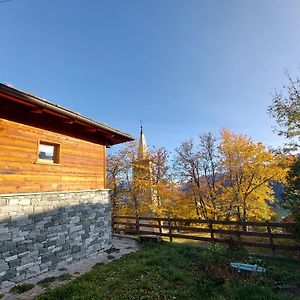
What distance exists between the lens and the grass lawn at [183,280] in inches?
196

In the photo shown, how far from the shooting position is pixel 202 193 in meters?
20.5

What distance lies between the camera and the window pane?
25.0 ft

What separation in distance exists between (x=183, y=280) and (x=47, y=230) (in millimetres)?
4372

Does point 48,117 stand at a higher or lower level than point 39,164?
higher

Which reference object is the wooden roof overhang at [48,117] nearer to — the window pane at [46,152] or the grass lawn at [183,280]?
the window pane at [46,152]

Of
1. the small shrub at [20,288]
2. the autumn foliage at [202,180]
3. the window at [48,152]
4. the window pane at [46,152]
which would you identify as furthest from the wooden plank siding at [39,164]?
the autumn foliage at [202,180]

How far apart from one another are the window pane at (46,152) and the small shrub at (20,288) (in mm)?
3646

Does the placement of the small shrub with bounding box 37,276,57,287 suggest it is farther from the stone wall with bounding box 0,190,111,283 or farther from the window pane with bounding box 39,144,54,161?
the window pane with bounding box 39,144,54,161

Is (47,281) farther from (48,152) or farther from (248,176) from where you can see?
(248,176)

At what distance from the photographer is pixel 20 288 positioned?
5.65m

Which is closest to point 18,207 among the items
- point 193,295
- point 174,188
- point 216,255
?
point 193,295

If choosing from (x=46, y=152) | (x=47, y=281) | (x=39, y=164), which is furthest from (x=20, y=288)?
(x=46, y=152)

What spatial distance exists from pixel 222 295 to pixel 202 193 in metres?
15.8

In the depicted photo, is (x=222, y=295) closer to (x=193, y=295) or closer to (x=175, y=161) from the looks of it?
(x=193, y=295)
